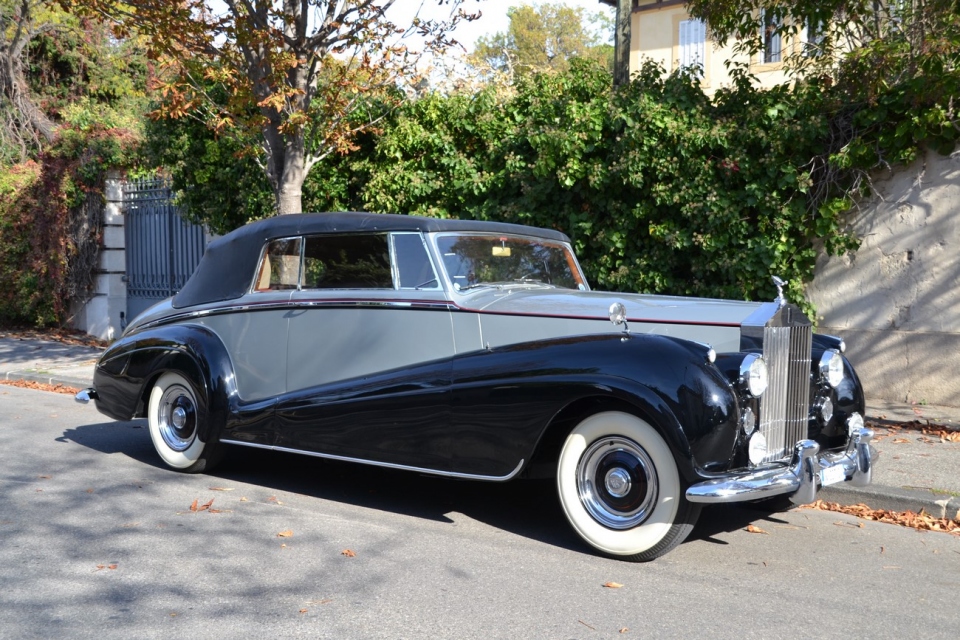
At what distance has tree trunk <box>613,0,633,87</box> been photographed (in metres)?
10.8

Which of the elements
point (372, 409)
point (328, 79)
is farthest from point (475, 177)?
point (372, 409)

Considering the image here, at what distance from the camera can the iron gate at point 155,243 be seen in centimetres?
1487

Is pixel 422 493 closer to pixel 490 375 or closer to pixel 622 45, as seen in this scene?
pixel 490 375

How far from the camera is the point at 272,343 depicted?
20.5ft

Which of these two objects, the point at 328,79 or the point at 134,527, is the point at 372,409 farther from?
the point at 328,79

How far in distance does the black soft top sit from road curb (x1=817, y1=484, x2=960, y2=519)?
2576mm

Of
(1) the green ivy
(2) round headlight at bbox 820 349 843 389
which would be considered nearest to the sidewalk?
(2) round headlight at bbox 820 349 843 389

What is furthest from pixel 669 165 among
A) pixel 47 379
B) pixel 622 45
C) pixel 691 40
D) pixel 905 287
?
pixel 691 40

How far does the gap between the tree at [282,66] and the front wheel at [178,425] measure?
159 inches

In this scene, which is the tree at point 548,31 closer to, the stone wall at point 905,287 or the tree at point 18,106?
the tree at point 18,106

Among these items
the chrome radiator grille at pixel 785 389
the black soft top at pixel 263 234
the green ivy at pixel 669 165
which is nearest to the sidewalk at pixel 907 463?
the chrome radiator grille at pixel 785 389

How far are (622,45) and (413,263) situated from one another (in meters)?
6.36

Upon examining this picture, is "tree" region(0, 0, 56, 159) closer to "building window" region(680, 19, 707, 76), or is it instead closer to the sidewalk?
the sidewalk

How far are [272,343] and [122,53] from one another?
24.4 meters
